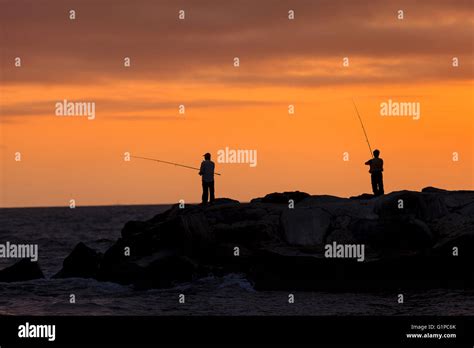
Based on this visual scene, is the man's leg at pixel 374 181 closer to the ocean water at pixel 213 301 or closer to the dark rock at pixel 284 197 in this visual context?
the dark rock at pixel 284 197

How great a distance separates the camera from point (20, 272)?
101 ft

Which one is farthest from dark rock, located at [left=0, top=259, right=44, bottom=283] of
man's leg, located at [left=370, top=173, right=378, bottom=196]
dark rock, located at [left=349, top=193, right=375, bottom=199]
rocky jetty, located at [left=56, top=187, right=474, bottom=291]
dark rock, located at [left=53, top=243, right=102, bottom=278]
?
man's leg, located at [left=370, top=173, right=378, bottom=196]

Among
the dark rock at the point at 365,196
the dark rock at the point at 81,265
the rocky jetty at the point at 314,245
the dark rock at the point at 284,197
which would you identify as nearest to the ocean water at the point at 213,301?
the rocky jetty at the point at 314,245

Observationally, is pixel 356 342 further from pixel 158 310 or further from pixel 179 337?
pixel 158 310

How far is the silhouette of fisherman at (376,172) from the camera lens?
2942 cm

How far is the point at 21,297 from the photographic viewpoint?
2609 cm

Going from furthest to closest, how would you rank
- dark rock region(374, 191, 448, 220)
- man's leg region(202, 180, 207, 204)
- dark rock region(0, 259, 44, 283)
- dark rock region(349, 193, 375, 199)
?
dark rock region(349, 193, 375, 199) < dark rock region(0, 259, 44, 283) < man's leg region(202, 180, 207, 204) < dark rock region(374, 191, 448, 220)

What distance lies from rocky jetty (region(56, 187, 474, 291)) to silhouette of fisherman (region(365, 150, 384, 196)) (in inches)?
37.6

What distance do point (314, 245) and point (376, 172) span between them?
4.24m

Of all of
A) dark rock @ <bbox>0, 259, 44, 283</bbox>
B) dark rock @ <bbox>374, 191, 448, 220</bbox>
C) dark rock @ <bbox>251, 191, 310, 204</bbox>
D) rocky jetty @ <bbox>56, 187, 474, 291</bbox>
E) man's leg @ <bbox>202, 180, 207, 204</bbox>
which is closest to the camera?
rocky jetty @ <bbox>56, 187, 474, 291</bbox>

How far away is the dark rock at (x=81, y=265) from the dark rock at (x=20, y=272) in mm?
774

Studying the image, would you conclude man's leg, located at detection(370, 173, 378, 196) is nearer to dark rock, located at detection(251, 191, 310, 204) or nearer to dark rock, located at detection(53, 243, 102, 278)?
dark rock, located at detection(251, 191, 310, 204)

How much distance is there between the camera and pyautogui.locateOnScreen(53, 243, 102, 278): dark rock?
30656 millimetres

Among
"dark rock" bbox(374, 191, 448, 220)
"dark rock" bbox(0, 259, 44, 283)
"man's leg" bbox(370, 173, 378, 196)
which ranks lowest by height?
"dark rock" bbox(0, 259, 44, 283)
